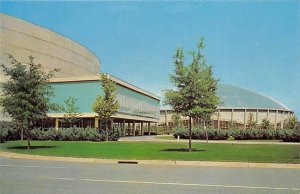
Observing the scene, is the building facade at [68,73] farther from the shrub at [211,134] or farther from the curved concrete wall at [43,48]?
the shrub at [211,134]

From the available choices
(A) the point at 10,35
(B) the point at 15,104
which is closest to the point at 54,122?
(A) the point at 10,35

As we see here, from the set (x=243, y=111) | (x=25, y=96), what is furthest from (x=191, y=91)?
(x=243, y=111)

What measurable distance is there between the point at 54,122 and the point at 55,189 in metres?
51.1

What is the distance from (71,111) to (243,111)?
65602 mm

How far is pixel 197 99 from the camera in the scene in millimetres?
22781

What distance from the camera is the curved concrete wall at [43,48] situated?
62.6 m

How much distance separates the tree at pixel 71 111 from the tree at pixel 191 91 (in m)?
30.4

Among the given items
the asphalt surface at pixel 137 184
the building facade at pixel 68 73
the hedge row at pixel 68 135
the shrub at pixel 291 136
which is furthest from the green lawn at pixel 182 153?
the building facade at pixel 68 73

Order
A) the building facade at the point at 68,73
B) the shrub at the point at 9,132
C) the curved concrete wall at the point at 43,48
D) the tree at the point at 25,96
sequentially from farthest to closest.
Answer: the curved concrete wall at the point at 43,48, the building facade at the point at 68,73, the shrub at the point at 9,132, the tree at the point at 25,96

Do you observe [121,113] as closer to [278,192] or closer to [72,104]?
[72,104]

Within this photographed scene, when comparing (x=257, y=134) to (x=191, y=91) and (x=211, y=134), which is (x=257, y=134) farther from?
(x=191, y=91)

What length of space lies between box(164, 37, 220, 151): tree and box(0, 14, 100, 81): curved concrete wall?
133 ft

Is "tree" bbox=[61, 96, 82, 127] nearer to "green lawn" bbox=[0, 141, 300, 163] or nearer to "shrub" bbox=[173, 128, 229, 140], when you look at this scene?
"shrub" bbox=[173, 128, 229, 140]

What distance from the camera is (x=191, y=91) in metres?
22.8
